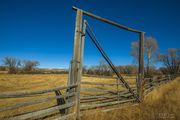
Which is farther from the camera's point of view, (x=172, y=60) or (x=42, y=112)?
(x=172, y=60)

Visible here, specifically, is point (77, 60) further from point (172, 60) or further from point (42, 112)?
point (172, 60)

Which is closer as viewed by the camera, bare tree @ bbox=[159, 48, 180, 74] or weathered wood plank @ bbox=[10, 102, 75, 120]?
weathered wood plank @ bbox=[10, 102, 75, 120]

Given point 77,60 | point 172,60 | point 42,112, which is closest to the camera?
point 42,112

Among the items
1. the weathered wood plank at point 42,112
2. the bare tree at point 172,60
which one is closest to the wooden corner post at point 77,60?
the weathered wood plank at point 42,112

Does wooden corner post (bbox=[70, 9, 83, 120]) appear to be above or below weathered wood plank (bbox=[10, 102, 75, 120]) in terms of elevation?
above

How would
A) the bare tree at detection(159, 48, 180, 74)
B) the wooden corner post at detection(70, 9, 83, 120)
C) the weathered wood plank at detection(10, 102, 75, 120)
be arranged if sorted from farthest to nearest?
the bare tree at detection(159, 48, 180, 74) < the wooden corner post at detection(70, 9, 83, 120) < the weathered wood plank at detection(10, 102, 75, 120)

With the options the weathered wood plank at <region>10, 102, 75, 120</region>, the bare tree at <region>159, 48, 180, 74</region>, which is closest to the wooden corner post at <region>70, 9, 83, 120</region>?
the weathered wood plank at <region>10, 102, 75, 120</region>

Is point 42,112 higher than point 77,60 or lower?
lower

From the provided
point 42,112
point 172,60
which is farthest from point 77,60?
point 172,60

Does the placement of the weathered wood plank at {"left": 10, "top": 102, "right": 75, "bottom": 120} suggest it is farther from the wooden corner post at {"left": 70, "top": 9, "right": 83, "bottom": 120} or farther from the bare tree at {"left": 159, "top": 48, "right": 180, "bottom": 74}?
the bare tree at {"left": 159, "top": 48, "right": 180, "bottom": 74}

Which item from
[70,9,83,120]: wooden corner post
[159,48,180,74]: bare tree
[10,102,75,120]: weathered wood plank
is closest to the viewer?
[10,102,75,120]: weathered wood plank

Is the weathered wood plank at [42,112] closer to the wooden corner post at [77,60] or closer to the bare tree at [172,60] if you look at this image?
the wooden corner post at [77,60]

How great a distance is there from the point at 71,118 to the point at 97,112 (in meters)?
1.29

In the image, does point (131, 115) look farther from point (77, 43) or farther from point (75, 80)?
point (77, 43)
